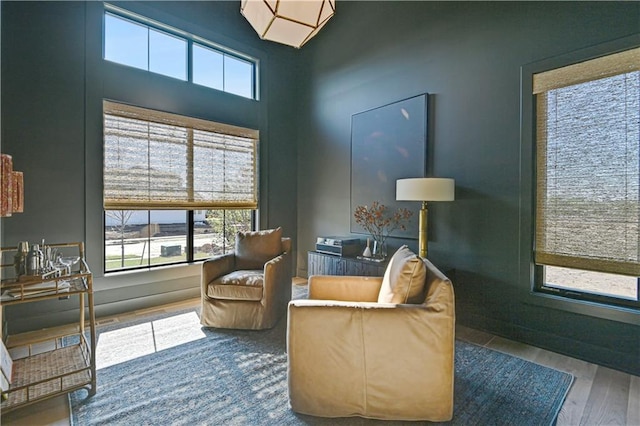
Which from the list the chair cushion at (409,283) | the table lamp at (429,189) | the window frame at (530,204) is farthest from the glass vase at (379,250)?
the chair cushion at (409,283)

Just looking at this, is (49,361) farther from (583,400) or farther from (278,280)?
(583,400)

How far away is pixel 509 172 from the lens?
2.64 m

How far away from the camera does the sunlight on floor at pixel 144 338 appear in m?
2.37

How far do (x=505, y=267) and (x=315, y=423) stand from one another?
2.06 metres

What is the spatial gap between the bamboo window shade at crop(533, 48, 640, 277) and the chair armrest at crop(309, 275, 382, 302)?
58.0 inches

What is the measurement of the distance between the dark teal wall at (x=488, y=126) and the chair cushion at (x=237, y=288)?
1677mm

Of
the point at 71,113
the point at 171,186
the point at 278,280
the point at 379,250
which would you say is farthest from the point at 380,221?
the point at 71,113

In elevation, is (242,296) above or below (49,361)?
above

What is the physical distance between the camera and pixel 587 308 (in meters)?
2.27

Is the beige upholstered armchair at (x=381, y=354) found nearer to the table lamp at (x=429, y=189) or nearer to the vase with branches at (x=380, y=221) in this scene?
the table lamp at (x=429, y=189)

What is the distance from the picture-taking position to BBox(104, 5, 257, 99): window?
332cm

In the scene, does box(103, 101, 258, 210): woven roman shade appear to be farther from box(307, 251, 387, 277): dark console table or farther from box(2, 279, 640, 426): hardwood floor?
box(2, 279, 640, 426): hardwood floor

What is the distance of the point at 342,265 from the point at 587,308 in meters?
2.10

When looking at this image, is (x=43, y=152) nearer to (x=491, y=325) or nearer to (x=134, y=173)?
(x=134, y=173)
